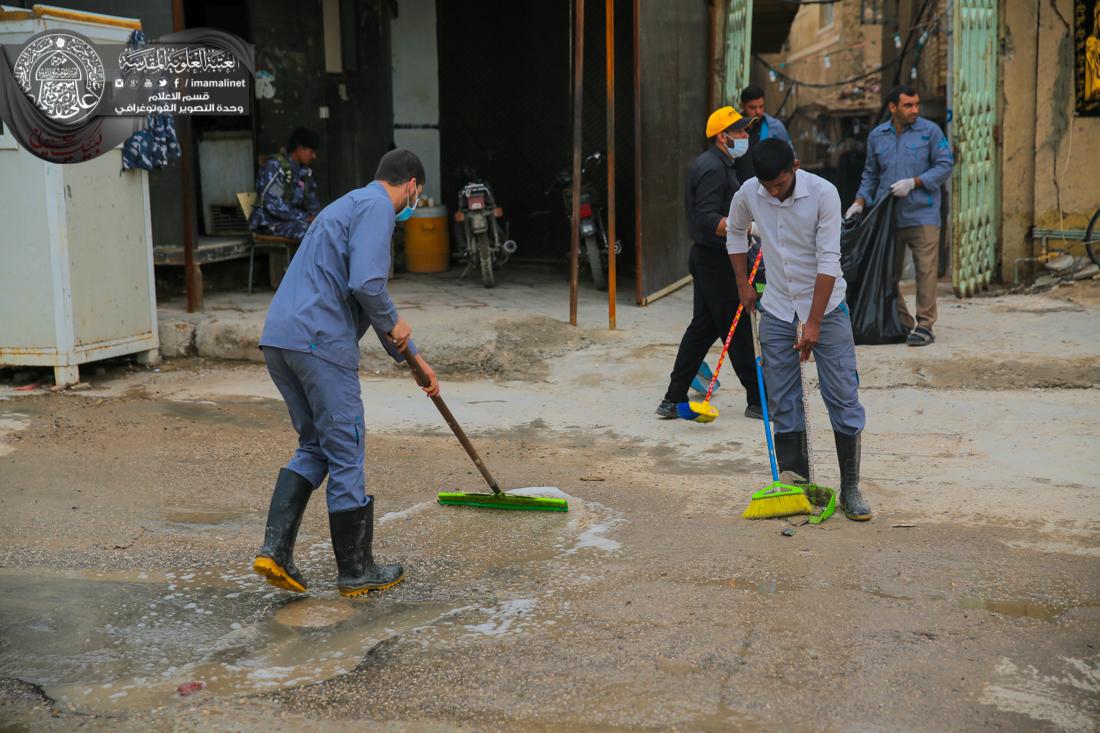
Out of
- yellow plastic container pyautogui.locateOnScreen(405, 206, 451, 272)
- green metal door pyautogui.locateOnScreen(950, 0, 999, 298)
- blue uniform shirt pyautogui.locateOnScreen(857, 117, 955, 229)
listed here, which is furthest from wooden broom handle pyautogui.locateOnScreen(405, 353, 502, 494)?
yellow plastic container pyautogui.locateOnScreen(405, 206, 451, 272)

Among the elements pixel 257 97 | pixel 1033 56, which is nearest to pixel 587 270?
pixel 257 97

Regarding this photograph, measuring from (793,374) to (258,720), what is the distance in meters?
3.02

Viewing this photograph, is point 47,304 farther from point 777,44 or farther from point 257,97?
point 777,44

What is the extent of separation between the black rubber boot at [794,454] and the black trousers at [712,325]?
1530 mm

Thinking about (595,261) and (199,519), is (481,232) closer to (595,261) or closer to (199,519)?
(595,261)

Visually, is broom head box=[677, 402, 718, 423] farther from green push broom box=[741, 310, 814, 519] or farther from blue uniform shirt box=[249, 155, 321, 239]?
blue uniform shirt box=[249, 155, 321, 239]

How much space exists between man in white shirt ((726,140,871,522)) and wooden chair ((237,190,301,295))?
5882 mm

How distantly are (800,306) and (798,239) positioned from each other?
0.31 m

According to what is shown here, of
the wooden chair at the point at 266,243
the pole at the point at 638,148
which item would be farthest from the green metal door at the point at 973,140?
the wooden chair at the point at 266,243

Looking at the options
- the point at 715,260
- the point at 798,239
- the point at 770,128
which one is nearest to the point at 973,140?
the point at 770,128

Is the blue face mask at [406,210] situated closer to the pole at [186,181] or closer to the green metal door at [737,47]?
the pole at [186,181]

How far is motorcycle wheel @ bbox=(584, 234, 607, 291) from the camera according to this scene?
11.1m

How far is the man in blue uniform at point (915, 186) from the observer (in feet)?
28.4

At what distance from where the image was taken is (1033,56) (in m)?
10.6
